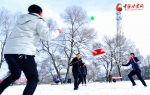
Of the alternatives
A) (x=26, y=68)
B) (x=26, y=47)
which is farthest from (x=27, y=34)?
(x=26, y=68)

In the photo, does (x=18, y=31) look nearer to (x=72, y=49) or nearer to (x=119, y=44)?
(x=72, y=49)

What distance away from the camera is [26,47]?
10.0ft

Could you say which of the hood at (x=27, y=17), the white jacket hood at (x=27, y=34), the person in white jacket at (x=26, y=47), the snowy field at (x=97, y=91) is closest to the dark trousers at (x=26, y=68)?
the person in white jacket at (x=26, y=47)

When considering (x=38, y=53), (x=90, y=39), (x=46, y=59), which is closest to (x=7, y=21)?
(x=38, y=53)

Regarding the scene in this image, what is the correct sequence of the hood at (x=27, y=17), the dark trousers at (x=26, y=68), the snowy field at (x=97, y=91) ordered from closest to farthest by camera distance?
the dark trousers at (x=26, y=68)
the hood at (x=27, y=17)
the snowy field at (x=97, y=91)

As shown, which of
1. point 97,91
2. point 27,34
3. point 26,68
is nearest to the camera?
point 26,68

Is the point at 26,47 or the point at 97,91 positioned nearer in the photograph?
the point at 26,47

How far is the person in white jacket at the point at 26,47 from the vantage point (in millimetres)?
2980

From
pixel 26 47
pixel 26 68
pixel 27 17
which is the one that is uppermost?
pixel 27 17

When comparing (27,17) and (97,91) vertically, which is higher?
(27,17)

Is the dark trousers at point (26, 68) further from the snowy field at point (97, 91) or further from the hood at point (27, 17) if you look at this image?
the snowy field at point (97, 91)

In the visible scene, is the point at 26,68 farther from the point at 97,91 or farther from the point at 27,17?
the point at 97,91

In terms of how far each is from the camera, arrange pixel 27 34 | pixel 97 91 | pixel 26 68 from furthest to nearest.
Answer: pixel 97 91
pixel 27 34
pixel 26 68

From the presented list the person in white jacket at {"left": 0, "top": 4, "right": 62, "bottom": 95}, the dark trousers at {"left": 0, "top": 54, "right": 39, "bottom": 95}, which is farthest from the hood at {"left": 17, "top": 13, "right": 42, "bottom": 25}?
the dark trousers at {"left": 0, "top": 54, "right": 39, "bottom": 95}
